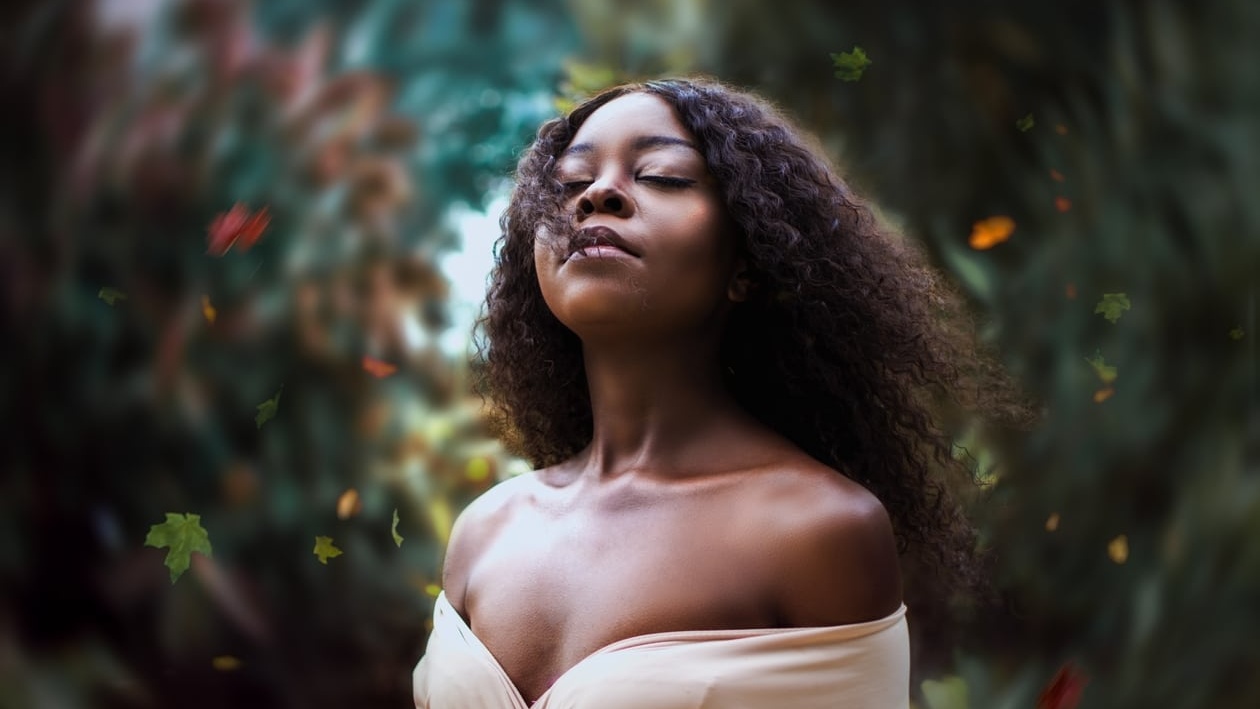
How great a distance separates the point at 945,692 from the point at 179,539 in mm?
1563

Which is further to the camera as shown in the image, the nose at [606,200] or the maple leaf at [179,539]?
the maple leaf at [179,539]

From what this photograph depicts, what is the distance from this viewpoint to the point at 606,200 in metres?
1.60

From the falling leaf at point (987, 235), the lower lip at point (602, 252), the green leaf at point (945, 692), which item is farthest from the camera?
the falling leaf at point (987, 235)

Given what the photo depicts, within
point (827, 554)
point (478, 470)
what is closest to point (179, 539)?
point (478, 470)

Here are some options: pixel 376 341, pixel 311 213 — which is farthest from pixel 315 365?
pixel 311 213

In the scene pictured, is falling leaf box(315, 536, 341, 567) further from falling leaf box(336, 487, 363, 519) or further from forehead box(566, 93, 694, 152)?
forehead box(566, 93, 694, 152)

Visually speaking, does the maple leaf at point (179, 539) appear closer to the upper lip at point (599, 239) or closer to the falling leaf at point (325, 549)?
the falling leaf at point (325, 549)

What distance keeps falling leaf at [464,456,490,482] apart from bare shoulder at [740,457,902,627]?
53.4 inches

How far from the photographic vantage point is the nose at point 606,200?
1586mm

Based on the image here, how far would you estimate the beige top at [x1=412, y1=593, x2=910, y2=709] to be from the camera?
4.64 ft

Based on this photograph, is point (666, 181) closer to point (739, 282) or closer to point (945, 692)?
point (739, 282)

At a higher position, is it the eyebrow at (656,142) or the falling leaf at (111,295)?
the eyebrow at (656,142)

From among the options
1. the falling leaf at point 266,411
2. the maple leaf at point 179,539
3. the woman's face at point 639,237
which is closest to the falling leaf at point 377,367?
the falling leaf at point 266,411

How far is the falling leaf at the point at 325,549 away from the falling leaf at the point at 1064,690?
4.76ft
